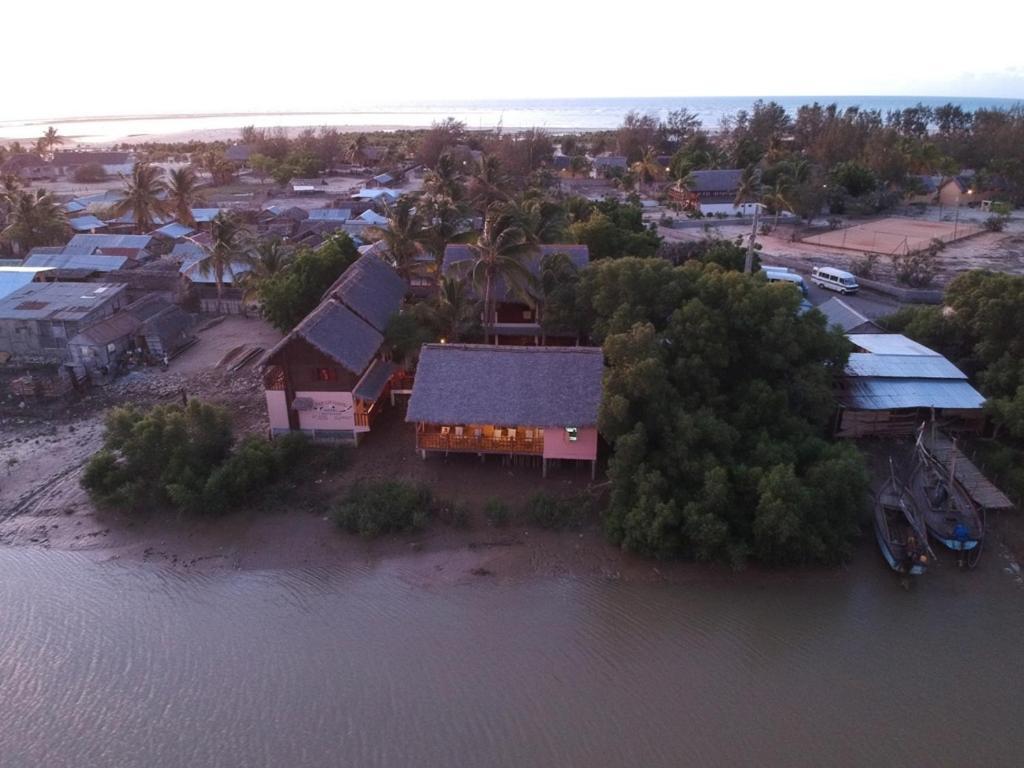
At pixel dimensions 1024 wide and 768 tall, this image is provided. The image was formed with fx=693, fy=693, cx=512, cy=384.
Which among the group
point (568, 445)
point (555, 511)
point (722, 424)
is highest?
point (722, 424)

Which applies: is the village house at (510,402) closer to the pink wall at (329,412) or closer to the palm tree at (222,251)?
the pink wall at (329,412)

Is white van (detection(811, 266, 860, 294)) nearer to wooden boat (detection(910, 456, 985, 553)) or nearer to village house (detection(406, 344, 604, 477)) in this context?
wooden boat (detection(910, 456, 985, 553))

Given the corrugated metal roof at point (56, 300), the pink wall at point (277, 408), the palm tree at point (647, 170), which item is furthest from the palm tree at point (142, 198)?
the palm tree at point (647, 170)

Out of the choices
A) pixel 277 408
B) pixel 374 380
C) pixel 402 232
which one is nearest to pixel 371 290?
pixel 402 232

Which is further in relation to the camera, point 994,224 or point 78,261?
point 994,224

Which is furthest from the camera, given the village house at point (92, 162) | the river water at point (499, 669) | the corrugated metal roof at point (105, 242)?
the village house at point (92, 162)

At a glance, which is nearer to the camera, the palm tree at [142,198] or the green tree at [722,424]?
the green tree at [722,424]

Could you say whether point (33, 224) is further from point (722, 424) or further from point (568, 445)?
point (722, 424)

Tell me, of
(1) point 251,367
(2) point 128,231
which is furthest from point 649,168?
(1) point 251,367
